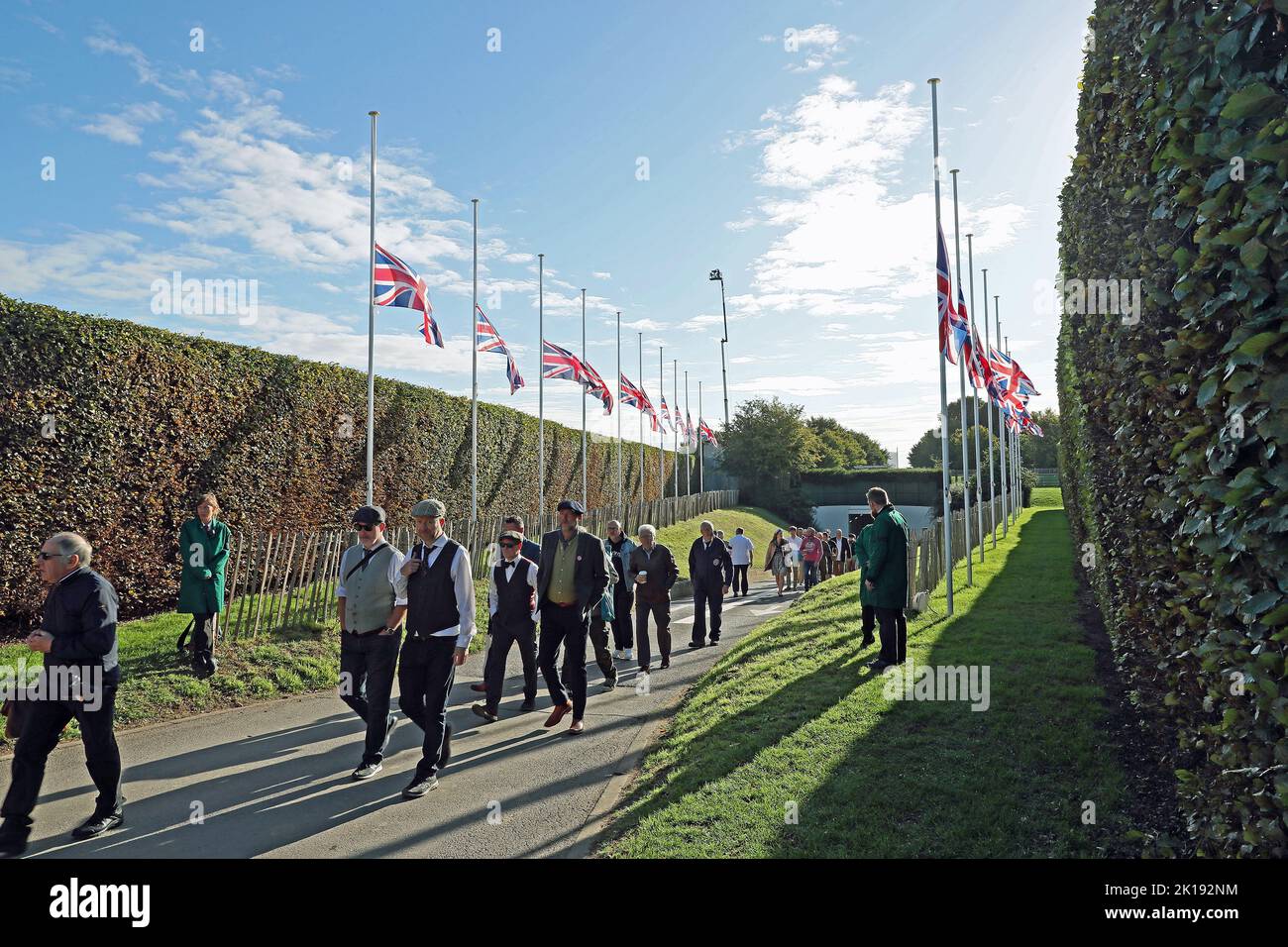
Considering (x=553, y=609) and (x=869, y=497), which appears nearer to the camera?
(x=553, y=609)

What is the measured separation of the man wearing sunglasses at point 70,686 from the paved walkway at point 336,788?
243 millimetres

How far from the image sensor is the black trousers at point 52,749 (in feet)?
15.5

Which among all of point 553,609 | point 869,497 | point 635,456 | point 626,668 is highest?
point 635,456

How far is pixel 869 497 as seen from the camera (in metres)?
8.91

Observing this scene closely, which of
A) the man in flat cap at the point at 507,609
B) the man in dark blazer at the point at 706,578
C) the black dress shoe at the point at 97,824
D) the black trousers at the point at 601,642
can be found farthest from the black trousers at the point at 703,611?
the black dress shoe at the point at 97,824

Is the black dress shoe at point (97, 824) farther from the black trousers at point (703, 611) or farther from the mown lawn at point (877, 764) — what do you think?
the black trousers at point (703, 611)

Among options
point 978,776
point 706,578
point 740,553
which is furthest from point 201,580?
point 740,553

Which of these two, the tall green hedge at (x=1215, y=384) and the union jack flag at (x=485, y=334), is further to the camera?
the union jack flag at (x=485, y=334)

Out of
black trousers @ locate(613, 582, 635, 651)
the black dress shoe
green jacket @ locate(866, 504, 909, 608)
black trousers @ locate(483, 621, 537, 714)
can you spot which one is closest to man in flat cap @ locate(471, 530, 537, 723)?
black trousers @ locate(483, 621, 537, 714)

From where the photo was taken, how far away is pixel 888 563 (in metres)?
8.22
